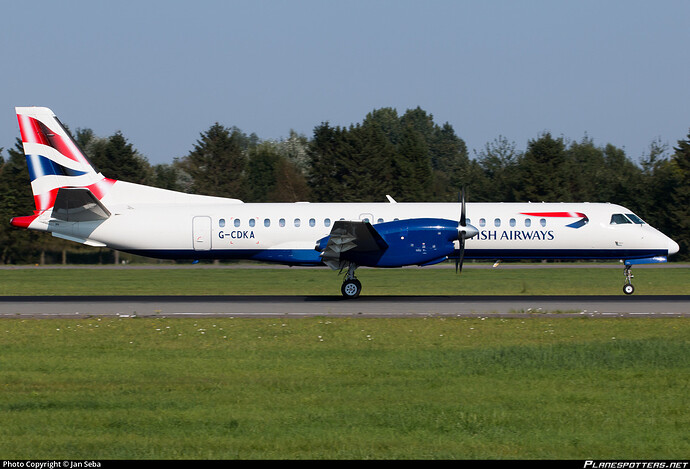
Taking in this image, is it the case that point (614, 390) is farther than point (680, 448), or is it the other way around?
point (614, 390)

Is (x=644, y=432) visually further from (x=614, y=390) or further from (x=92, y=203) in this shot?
(x=92, y=203)

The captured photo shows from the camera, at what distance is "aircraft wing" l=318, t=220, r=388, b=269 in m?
24.1

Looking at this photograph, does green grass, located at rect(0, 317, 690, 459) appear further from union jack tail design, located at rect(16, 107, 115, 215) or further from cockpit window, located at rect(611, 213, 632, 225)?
union jack tail design, located at rect(16, 107, 115, 215)

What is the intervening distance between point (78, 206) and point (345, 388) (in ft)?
58.4

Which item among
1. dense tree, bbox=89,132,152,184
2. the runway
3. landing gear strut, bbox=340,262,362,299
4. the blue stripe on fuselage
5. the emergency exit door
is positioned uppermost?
dense tree, bbox=89,132,152,184

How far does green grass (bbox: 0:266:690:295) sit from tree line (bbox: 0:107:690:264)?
10.9 metres

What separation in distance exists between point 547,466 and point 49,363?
32.9 ft

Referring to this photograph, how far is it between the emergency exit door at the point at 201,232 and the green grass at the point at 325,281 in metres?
4.45

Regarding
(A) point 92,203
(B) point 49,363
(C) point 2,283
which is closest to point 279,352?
(B) point 49,363

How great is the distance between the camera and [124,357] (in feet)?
49.1

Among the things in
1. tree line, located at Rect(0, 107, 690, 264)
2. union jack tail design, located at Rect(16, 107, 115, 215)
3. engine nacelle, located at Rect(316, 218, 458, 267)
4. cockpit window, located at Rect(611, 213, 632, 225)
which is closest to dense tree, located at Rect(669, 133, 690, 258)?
tree line, located at Rect(0, 107, 690, 264)

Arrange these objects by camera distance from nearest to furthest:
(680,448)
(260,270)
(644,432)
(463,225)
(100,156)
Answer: (680,448), (644,432), (463,225), (260,270), (100,156)

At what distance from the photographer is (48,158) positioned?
27.9 meters

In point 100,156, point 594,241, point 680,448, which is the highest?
point 100,156
